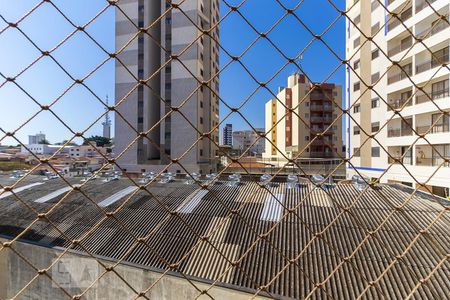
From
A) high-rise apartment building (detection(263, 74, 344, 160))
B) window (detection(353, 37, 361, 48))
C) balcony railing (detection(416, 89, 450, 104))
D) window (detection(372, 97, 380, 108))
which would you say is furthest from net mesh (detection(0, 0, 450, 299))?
high-rise apartment building (detection(263, 74, 344, 160))

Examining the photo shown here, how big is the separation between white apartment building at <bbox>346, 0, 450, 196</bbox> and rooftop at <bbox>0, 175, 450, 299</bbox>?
219cm

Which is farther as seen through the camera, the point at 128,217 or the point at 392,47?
the point at 392,47

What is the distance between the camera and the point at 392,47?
22.9ft

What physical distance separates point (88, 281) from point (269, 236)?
156 cm

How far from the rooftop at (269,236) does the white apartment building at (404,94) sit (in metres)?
2.19

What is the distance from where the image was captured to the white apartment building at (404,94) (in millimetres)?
5273

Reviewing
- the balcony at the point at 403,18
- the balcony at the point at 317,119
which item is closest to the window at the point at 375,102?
the balcony at the point at 403,18

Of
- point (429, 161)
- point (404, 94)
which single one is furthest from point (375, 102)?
point (429, 161)

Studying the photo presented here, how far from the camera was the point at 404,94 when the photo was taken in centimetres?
670

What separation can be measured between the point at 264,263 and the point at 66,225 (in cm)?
222

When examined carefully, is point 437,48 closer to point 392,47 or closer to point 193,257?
point 392,47

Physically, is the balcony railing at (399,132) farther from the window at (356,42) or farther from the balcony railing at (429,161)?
the window at (356,42)

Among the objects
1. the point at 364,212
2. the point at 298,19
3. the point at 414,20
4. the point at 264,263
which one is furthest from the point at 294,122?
the point at 298,19

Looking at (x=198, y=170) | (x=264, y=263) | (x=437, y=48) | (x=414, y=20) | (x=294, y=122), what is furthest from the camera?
(x=294, y=122)
